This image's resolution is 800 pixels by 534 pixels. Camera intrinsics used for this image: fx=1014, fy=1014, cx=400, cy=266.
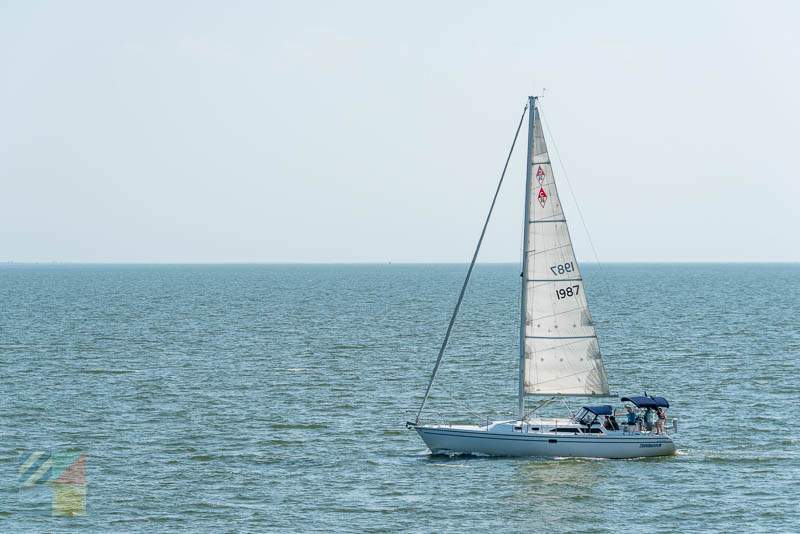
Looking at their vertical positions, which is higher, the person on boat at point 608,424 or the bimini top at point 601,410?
the bimini top at point 601,410

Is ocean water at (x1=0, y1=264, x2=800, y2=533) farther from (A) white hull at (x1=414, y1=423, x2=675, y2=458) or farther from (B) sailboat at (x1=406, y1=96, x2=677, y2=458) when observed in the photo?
(B) sailboat at (x1=406, y1=96, x2=677, y2=458)

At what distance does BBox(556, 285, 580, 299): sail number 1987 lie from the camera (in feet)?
145

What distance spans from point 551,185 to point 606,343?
50094mm

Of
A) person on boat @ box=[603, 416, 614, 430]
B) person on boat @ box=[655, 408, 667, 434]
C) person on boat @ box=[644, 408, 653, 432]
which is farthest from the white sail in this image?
person on boat @ box=[655, 408, 667, 434]

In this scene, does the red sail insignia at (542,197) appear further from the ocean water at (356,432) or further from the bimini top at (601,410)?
the ocean water at (356,432)

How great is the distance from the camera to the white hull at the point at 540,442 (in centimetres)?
4362

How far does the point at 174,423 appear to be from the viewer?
53156 millimetres

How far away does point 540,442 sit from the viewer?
143 feet

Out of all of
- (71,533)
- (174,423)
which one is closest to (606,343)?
(174,423)

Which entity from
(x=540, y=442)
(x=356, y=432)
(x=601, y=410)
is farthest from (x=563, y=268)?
(x=356, y=432)

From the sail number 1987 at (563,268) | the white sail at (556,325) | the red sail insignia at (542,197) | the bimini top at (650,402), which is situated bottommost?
the bimini top at (650,402)
